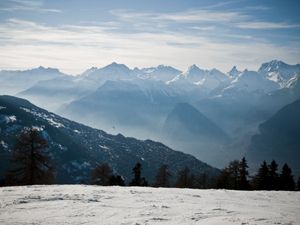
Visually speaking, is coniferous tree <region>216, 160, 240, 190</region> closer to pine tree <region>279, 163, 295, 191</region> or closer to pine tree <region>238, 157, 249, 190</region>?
pine tree <region>238, 157, 249, 190</region>

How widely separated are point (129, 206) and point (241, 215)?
632 centimetres

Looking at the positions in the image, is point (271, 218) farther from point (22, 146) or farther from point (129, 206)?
point (22, 146)

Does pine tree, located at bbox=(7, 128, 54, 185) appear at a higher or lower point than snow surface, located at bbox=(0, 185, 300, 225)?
higher

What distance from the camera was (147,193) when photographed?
24.4 meters

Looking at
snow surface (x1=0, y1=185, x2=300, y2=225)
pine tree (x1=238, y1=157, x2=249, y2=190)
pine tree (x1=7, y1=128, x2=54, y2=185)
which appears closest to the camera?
snow surface (x1=0, y1=185, x2=300, y2=225)

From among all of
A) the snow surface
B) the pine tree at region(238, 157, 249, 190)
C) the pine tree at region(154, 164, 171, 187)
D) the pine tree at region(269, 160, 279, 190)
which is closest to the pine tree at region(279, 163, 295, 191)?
the pine tree at region(269, 160, 279, 190)

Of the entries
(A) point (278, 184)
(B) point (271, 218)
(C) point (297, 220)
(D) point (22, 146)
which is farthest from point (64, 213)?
(A) point (278, 184)

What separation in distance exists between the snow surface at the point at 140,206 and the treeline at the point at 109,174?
15756mm

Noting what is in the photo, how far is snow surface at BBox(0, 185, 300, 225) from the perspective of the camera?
56.2 feet

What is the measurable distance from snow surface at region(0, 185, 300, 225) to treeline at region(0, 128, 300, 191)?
15.8m

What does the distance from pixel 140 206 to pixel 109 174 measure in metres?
40.7

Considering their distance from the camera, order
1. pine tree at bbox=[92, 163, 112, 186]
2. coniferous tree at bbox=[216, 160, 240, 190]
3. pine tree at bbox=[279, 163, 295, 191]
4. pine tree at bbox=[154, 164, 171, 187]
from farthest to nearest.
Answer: pine tree at bbox=[154, 164, 171, 187], pine tree at bbox=[92, 163, 112, 186], coniferous tree at bbox=[216, 160, 240, 190], pine tree at bbox=[279, 163, 295, 191]

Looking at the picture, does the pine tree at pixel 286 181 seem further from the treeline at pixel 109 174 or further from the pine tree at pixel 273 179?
the pine tree at pixel 273 179

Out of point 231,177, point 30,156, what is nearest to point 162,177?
point 231,177
